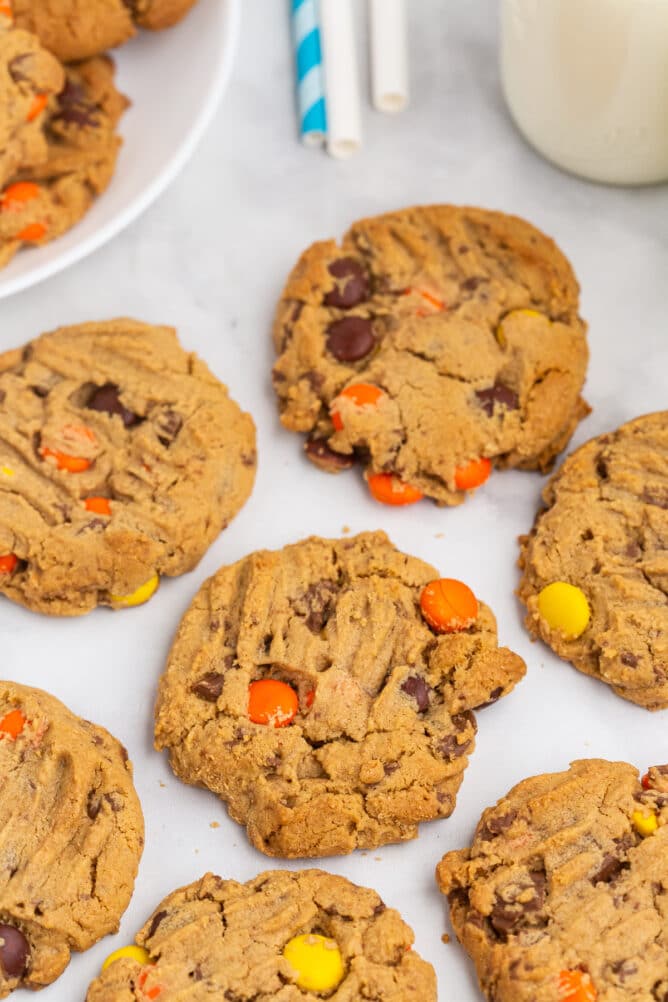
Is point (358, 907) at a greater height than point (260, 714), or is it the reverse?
point (260, 714)

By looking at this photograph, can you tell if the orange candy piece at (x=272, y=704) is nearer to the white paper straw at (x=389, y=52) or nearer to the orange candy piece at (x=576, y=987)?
the orange candy piece at (x=576, y=987)

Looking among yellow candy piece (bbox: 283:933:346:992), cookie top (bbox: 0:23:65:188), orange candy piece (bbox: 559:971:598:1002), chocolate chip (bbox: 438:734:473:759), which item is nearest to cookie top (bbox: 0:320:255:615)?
cookie top (bbox: 0:23:65:188)

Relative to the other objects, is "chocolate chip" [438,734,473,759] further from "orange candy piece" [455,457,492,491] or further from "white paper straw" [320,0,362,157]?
"white paper straw" [320,0,362,157]

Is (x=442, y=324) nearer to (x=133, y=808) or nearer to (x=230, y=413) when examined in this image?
(x=230, y=413)

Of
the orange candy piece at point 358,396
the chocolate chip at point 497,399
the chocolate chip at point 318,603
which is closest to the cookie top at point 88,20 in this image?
the orange candy piece at point 358,396

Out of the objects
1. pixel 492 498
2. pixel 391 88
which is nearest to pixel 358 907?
pixel 492 498

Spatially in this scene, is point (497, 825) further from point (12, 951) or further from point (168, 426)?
point (168, 426)
